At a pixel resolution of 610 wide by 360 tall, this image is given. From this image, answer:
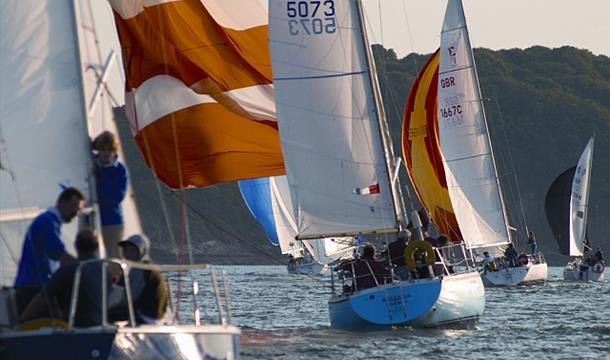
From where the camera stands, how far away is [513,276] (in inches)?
1674

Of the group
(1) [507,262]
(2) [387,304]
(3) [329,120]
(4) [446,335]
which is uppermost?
(3) [329,120]

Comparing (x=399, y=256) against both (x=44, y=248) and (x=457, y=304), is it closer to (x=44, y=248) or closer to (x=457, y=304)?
(x=457, y=304)

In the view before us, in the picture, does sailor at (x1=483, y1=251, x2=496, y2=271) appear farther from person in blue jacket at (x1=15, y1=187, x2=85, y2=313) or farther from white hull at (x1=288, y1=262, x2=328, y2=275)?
person in blue jacket at (x1=15, y1=187, x2=85, y2=313)

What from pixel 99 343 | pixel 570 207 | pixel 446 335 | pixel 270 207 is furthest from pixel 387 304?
pixel 570 207

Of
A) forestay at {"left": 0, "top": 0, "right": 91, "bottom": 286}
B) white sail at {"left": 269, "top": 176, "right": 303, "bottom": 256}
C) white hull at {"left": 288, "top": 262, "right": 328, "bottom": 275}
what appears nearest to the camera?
forestay at {"left": 0, "top": 0, "right": 91, "bottom": 286}

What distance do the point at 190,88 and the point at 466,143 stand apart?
19.9 metres

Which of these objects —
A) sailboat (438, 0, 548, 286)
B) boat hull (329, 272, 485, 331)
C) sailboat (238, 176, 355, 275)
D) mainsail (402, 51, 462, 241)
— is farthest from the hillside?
boat hull (329, 272, 485, 331)

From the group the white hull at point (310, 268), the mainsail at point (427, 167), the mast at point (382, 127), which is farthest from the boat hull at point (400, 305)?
the white hull at point (310, 268)

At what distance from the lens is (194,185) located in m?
20.9

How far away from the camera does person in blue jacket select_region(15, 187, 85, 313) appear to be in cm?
1091

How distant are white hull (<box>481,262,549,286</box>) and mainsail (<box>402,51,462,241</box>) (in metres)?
4.14

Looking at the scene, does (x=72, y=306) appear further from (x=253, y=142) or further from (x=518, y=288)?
(x=518, y=288)

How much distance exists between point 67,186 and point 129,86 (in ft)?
30.0

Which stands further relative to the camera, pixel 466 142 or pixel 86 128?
pixel 466 142
